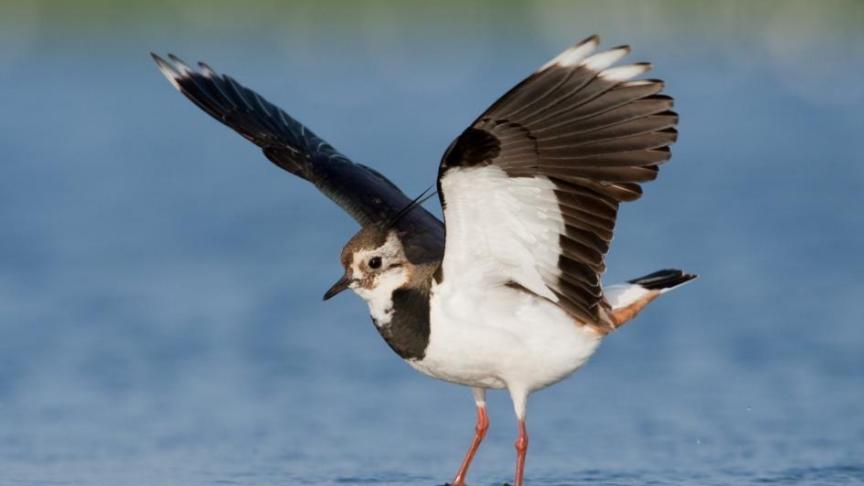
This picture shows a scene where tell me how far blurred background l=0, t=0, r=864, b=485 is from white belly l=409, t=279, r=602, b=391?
84 centimetres

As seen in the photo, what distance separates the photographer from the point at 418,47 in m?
19.3

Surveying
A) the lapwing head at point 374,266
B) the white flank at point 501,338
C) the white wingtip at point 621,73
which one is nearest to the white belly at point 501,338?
the white flank at point 501,338

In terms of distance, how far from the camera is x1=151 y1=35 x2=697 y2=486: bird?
7543mm

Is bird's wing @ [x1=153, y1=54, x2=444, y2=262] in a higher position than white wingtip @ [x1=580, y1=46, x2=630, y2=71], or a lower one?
higher

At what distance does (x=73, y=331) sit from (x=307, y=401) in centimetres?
210

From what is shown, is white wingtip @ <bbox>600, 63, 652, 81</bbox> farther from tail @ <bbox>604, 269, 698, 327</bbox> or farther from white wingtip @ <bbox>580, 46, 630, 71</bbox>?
tail @ <bbox>604, 269, 698, 327</bbox>

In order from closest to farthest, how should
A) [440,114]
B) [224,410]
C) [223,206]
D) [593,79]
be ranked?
[593,79] → [224,410] → [223,206] → [440,114]

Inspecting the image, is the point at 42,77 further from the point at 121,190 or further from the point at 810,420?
the point at 810,420

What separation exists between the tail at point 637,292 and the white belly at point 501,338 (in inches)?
10.8

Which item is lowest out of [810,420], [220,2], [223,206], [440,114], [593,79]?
[810,420]

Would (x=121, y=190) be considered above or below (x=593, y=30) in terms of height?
below

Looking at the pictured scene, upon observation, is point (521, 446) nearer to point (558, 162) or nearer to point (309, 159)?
point (558, 162)

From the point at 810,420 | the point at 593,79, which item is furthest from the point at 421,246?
the point at 810,420

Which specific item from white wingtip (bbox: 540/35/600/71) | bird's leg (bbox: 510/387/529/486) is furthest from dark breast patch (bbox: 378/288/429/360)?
white wingtip (bbox: 540/35/600/71)
